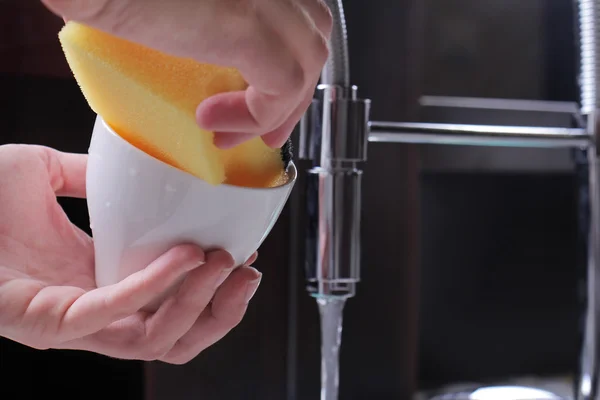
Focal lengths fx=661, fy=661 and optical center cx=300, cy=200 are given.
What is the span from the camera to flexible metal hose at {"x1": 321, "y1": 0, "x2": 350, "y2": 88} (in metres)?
0.37

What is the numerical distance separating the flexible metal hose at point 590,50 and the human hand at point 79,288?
33 centimetres

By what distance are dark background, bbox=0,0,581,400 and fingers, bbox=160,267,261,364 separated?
183 mm

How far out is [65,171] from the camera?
0.36 m

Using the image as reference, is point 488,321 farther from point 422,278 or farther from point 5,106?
point 5,106

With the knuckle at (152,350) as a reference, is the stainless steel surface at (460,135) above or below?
above

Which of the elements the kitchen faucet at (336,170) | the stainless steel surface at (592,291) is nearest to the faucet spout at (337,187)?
the kitchen faucet at (336,170)

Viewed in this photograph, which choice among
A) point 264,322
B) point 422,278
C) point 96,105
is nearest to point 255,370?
point 264,322

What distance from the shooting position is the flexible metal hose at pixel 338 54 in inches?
14.4

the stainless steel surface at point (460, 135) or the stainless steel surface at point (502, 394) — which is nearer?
the stainless steel surface at point (460, 135)

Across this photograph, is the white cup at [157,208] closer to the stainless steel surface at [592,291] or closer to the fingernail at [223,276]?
the fingernail at [223,276]

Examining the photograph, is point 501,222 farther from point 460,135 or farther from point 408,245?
point 460,135

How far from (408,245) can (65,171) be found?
321mm

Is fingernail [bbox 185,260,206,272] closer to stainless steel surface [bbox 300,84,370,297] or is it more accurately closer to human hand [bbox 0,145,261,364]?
human hand [bbox 0,145,261,364]

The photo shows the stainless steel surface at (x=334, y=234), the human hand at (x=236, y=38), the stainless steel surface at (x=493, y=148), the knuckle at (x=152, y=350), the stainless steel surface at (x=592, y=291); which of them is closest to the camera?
the human hand at (x=236, y=38)
